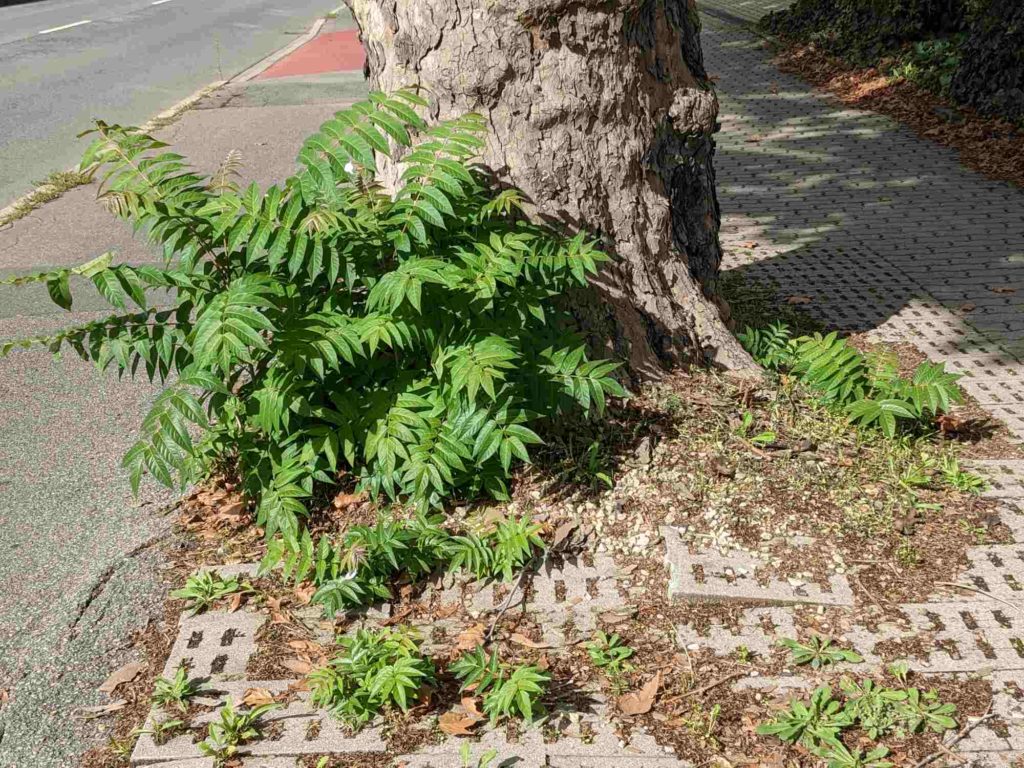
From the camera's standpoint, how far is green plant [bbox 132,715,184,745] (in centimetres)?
306

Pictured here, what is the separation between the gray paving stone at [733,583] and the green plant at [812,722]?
1.54 ft

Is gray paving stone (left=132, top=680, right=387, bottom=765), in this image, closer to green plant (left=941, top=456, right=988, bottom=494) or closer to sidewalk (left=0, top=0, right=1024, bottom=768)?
sidewalk (left=0, top=0, right=1024, bottom=768)

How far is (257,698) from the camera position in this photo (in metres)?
3.20

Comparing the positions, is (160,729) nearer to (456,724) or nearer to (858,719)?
(456,724)

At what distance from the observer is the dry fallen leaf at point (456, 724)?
3029 mm

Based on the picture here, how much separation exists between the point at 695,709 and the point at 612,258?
203 cm

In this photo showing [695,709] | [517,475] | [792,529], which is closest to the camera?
[695,709]

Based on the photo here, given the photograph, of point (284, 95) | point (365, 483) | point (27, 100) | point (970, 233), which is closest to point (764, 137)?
point (970, 233)

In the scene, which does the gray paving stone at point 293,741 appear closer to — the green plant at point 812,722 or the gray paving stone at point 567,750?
the gray paving stone at point 567,750

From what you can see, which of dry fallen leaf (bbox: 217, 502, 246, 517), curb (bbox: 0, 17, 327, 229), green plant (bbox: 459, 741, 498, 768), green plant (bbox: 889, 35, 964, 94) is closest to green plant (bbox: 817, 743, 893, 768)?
green plant (bbox: 459, 741, 498, 768)

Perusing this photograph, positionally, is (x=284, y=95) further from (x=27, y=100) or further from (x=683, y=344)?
(x=683, y=344)

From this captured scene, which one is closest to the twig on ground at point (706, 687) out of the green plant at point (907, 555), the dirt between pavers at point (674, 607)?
the dirt between pavers at point (674, 607)

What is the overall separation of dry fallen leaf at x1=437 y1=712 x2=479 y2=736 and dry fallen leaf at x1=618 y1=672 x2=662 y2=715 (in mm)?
469

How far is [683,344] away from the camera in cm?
461
